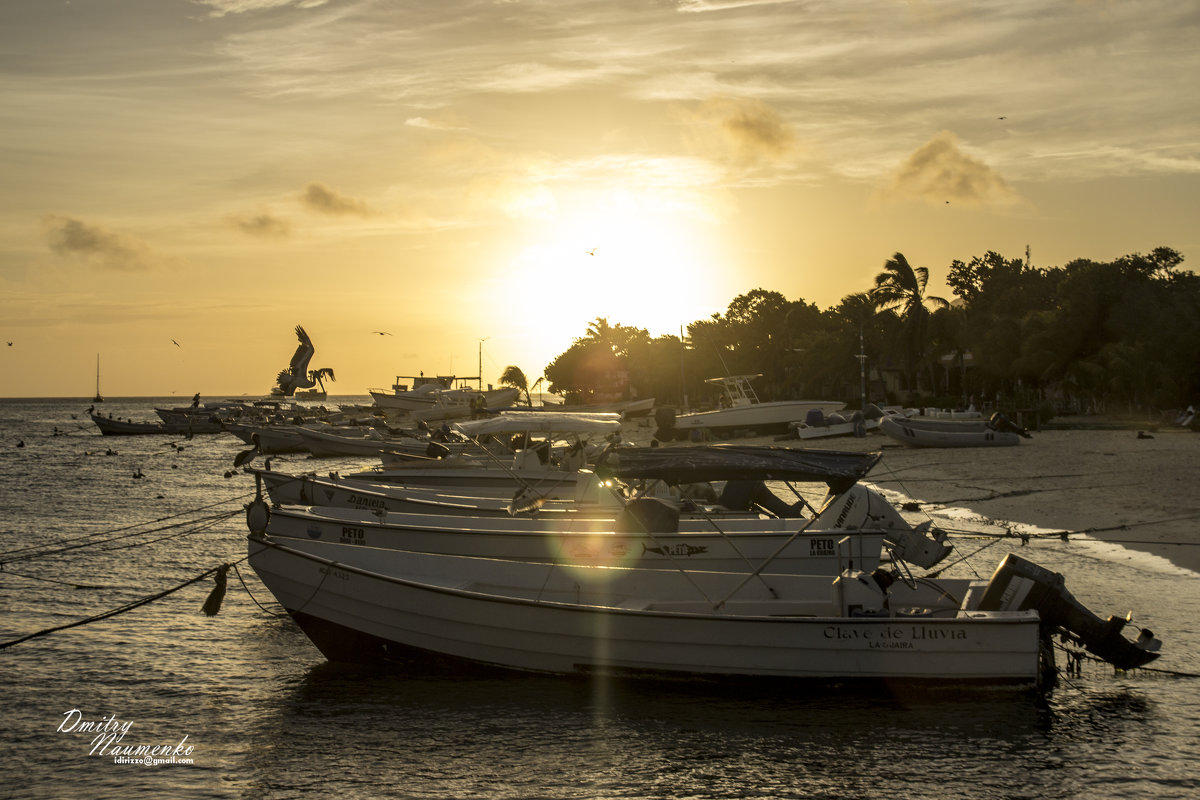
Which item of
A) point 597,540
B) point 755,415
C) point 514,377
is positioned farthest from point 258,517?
point 514,377

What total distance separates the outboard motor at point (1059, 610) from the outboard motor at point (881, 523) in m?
2.74

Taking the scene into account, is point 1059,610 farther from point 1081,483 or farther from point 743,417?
point 743,417

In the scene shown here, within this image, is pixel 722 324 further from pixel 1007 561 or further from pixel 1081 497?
pixel 1007 561

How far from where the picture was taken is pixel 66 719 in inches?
437

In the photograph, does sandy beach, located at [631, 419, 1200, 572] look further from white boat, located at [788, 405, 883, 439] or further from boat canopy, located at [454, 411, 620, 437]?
boat canopy, located at [454, 411, 620, 437]

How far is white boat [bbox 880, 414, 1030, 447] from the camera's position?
139 feet

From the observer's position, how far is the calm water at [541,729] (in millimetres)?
9141

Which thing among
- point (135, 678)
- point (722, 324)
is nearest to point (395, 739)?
point (135, 678)

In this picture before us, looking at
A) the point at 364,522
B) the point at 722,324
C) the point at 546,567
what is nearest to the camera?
the point at 546,567

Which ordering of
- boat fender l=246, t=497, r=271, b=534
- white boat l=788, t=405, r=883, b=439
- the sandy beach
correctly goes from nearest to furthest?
1. boat fender l=246, t=497, r=271, b=534
2. the sandy beach
3. white boat l=788, t=405, r=883, b=439

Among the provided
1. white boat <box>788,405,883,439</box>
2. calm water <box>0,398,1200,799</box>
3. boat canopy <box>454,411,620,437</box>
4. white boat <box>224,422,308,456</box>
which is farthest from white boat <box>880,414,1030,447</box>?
white boat <box>224,422,308,456</box>

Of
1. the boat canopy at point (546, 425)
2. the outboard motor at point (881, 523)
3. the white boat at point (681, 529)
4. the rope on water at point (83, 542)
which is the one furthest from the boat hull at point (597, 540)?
the rope on water at point (83, 542)

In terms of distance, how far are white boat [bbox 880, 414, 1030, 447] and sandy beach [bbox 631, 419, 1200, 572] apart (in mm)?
522

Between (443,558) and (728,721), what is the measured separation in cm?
486
